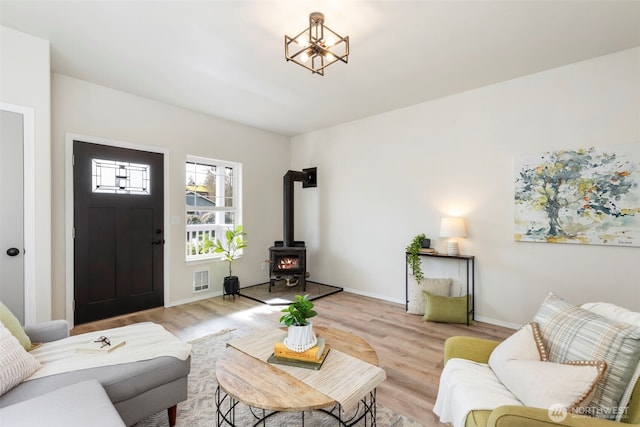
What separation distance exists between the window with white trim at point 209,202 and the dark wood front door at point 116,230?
0.47 m

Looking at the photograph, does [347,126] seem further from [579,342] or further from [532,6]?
[579,342]

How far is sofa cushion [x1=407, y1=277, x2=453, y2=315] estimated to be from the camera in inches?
142

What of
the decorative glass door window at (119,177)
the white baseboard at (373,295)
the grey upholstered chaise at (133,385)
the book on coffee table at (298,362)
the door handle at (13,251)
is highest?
the decorative glass door window at (119,177)

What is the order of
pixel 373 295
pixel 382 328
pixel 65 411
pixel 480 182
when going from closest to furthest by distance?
pixel 65 411
pixel 382 328
pixel 480 182
pixel 373 295

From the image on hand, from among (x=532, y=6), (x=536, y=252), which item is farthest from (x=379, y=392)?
(x=532, y=6)

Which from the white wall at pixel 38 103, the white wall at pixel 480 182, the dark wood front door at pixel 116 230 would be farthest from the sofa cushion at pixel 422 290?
the white wall at pixel 38 103

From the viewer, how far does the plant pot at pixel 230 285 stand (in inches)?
172

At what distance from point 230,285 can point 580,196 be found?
443 cm

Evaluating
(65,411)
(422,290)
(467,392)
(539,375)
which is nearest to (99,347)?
(65,411)

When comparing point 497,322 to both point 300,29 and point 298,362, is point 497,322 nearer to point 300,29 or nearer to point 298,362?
point 298,362

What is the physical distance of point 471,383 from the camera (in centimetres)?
144

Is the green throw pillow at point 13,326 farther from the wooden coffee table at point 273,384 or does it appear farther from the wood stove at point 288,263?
the wood stove at point 288,263

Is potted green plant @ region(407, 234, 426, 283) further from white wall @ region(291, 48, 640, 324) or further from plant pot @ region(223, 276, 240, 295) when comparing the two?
plant pot @ region(223, 276, 240, 295)

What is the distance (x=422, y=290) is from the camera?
365 cm
